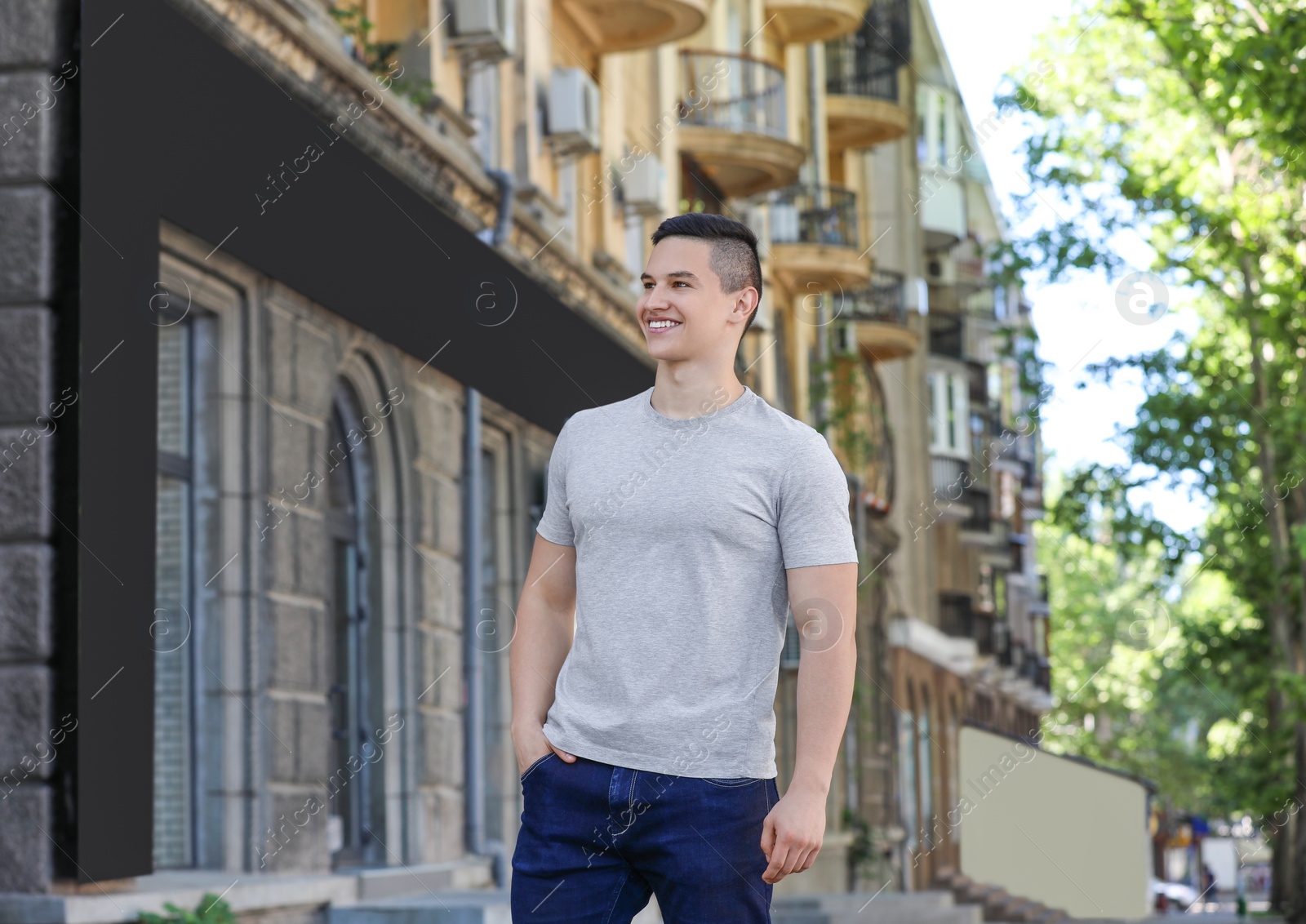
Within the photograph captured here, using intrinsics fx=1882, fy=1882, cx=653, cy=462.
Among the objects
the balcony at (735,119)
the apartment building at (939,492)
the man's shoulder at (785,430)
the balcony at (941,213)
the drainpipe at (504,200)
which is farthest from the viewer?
the balcony at (941,213)

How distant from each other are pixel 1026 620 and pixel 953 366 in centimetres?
1997

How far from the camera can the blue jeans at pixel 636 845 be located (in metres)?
3.33

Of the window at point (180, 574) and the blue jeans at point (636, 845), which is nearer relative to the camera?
the blue jeans at point (636, 845)

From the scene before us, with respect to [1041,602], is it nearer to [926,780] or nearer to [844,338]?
[926,780]

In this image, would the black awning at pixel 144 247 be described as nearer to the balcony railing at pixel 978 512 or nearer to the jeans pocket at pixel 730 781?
the jeans pocket at pixel 730 781

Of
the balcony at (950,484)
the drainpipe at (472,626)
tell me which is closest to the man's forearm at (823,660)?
the drainpipe at (472,626)

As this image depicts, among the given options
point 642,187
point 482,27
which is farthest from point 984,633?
point 482,27

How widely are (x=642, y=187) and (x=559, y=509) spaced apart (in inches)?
609

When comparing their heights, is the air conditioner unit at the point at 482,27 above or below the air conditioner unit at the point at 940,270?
below

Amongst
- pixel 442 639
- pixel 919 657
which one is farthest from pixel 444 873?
pixel 919 657

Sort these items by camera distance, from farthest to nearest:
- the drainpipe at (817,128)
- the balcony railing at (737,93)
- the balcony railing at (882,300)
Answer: the balcony railing at (882,300), the drainpipe at (817,128), the balcony railing at (737,93)

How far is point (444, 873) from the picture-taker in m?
12.1

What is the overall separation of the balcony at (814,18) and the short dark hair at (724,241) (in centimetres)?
2242

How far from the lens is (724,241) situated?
3.55 meters
